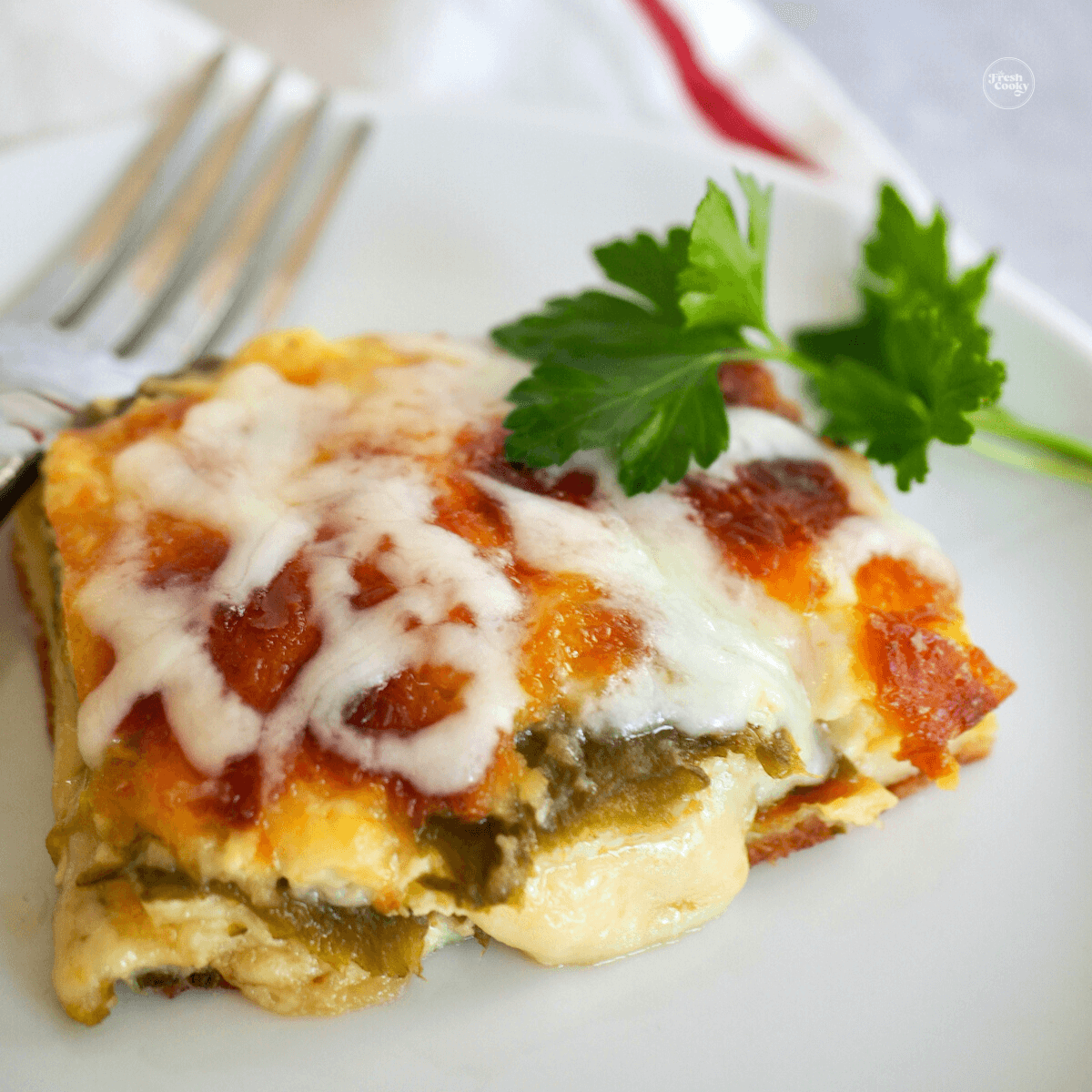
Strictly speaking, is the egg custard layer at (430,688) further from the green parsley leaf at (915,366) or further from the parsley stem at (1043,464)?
the parsley stem at (1043,464)

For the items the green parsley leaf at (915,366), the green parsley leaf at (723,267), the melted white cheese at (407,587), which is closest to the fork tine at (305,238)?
the melted white cheese at (407,587)

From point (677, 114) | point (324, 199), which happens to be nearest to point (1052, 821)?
point (324, 199)

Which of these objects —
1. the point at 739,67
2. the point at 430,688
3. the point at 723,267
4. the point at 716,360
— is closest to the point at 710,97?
the point at 739,67

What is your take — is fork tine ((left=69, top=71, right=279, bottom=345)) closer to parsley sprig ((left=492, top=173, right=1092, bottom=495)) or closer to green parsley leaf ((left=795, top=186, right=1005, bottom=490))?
parsley sprig ((left=492, top=173, right=1092, bottom=495))

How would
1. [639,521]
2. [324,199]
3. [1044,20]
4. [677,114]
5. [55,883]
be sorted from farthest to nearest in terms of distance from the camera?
[1044,20] → [677,114] → [324,199] → [639,521] → [55,883]

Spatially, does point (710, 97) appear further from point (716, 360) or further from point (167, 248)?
point (716, 360)

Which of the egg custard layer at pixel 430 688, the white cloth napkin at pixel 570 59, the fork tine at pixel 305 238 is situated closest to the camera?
the egg custard layer at pixel 430 688

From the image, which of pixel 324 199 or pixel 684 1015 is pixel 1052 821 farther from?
pixel 324 199

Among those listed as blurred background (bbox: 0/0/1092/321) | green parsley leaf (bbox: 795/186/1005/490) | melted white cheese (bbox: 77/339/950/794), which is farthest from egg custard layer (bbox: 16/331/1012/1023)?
blurred background (bbox: 0/0/1092/321)
